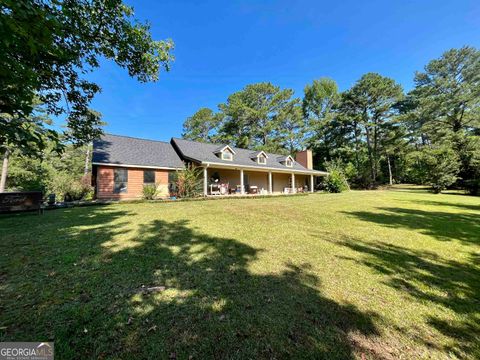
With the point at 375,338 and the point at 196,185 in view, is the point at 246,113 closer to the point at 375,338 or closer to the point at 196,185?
the point at 196,185

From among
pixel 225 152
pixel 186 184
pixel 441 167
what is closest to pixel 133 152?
pixel 186 184

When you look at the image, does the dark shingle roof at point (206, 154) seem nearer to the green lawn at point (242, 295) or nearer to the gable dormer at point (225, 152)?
the gable dormer at point (225, 152)

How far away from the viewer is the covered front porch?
18.5 m

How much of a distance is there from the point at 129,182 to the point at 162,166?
2692 mm

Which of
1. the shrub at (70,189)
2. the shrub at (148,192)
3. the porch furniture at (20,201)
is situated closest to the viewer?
the porch furniture at (20,201)

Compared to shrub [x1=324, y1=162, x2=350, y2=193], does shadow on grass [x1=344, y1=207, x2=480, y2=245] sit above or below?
below

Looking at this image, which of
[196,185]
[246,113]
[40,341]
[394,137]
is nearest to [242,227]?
[40,341]

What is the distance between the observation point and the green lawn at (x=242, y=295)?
6.34ft

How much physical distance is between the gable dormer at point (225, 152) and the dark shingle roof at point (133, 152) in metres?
3.71

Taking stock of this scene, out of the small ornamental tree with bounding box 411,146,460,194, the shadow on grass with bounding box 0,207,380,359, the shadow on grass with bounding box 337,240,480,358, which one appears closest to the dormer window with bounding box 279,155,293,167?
the small ornamental tree with bounding box 411,146,460,194

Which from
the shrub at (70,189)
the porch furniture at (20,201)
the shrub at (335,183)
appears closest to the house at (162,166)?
the shrub at (70,189)

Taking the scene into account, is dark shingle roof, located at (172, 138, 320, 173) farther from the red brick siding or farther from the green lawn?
the green lawn

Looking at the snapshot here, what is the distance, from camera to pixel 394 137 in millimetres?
32531

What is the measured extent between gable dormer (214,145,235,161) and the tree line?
14111 millimetres
